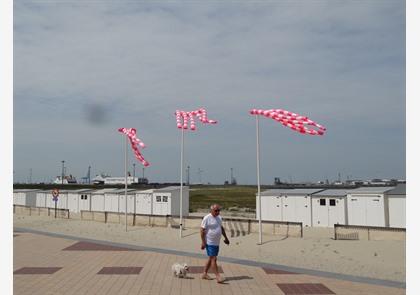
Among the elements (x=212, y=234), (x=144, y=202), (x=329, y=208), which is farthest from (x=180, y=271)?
(x=144, y=202)

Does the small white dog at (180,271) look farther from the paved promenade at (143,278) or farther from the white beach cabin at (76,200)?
the white beach cabin at (76,200)

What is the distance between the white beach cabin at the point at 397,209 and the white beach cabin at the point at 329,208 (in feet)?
7.08

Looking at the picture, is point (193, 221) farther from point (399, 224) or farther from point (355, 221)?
point (399, 224)

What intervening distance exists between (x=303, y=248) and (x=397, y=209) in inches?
246

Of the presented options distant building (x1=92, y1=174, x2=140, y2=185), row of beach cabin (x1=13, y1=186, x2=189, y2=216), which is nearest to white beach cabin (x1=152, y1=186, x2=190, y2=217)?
row of beach cabin (x1=13, y1=186, x2=189, y2=216)

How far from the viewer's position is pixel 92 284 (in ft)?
30.1

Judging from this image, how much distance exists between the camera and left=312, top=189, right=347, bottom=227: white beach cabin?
1995cm

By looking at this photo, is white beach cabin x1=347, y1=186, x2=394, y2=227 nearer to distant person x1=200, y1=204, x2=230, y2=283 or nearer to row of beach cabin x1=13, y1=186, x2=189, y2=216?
row of beach cabin x1=13, y1=186, x2=189, y2=216

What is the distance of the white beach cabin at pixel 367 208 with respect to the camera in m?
18.5

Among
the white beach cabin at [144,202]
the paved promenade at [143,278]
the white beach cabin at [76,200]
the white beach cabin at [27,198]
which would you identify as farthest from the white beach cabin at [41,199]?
the paved promenade at [143,278]

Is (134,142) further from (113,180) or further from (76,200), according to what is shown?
(113,180)

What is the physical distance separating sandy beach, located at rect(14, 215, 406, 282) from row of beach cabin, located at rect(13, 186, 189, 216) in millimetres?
4632

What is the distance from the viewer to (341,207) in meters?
20.0
